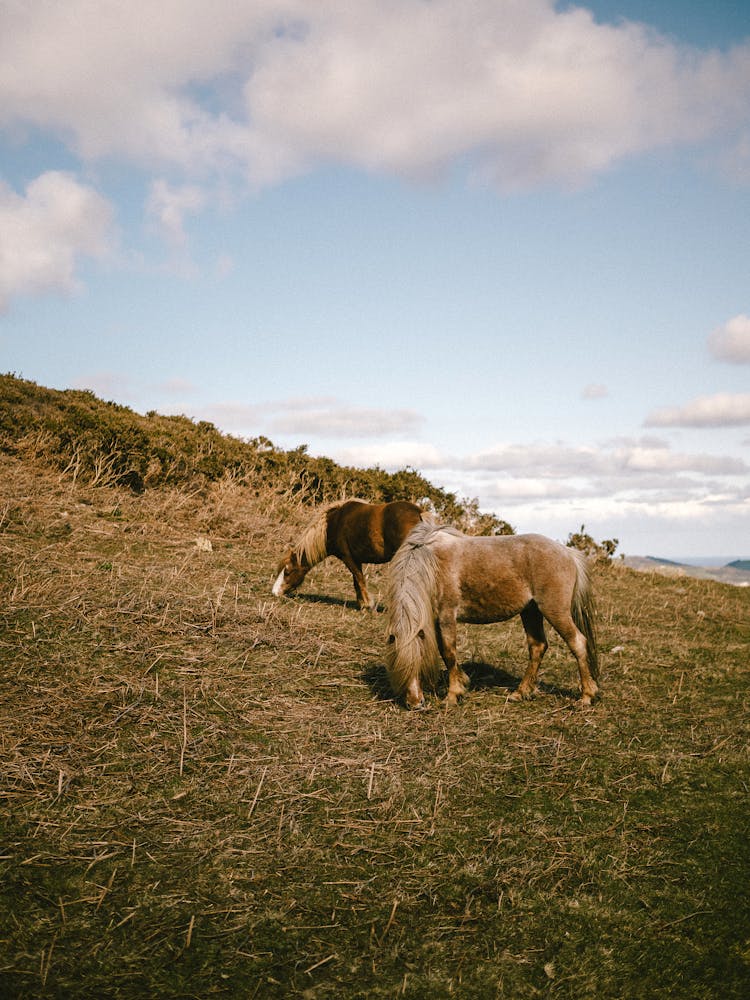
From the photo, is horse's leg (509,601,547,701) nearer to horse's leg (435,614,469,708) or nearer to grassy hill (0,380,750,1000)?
grassy hill (0,380,750,1000)

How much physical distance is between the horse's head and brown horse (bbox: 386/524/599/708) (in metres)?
3.85

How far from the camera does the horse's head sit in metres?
9.88

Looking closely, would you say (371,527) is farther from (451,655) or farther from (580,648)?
(580,648)

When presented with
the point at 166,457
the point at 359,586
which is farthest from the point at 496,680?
the point at 166,457

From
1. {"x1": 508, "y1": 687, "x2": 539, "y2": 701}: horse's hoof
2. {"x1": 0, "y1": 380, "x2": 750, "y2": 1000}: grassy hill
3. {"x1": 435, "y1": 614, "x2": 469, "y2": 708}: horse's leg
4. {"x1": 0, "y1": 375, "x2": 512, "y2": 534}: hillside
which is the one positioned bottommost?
{"x1": 0, "y1": 380, "x2": 750, "y2": 1000}: grassy hill

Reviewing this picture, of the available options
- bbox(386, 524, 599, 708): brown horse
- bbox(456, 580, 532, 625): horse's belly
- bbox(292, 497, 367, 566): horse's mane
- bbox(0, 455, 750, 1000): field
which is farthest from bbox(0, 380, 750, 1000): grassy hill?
bbox(292, 497, 367, 566): horse's mane

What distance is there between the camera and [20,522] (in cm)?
1014

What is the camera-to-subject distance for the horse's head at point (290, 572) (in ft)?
32.4

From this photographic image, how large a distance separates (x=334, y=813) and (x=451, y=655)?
2.37 m

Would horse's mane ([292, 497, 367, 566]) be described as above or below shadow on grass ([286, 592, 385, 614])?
above

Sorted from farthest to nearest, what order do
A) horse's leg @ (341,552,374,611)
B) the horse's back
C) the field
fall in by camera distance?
horse's leg @ (341,552,374,611) < the horse's back < the field

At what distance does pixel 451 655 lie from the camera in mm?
6164

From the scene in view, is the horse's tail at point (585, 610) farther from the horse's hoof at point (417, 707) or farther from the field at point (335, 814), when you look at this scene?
the horse's hoof at point (417, 707)

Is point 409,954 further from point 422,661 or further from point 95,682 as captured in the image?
point 95,682
